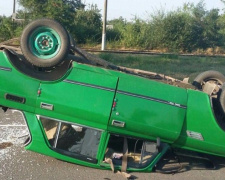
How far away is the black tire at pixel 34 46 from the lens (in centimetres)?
461

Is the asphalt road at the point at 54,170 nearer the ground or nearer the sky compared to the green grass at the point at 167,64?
nearer the ground

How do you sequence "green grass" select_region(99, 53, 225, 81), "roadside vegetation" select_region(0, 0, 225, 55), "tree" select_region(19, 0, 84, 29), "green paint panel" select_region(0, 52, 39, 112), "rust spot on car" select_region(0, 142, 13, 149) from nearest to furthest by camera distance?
"green paint panel" select_region(0, 52, 39, 112), "rust spot on car" select_region(0, 142, 13, 149), "green grass" select_region(99, 53, 225, 81), "tree" select_region(19, 0, 84, 29), "roadside vegetation" select_region(0, 0, 225, 55)

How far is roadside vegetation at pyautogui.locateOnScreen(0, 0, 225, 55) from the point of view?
26062 millimetres

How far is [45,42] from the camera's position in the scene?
468 centimetres

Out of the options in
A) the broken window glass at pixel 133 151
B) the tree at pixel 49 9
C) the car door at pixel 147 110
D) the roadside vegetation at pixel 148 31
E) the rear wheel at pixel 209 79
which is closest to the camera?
the car door at pixel 147 110

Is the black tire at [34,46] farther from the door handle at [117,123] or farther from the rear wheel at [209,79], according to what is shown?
the rear wheel at [209,79]

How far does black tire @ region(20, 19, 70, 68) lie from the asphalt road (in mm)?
1354

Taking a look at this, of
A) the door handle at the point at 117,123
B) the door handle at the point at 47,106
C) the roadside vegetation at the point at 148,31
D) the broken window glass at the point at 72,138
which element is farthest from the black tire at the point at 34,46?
the roadside vegetation at the point at 148,31

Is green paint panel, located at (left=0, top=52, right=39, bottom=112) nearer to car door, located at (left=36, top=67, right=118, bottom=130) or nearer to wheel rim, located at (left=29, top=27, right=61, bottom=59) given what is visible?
car door, located at (left=36, top=67, right=118, bottom=130)

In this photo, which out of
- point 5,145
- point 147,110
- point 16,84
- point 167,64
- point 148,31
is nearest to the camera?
point 16,84

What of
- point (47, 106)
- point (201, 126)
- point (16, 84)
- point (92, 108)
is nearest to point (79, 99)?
point (92, 108)

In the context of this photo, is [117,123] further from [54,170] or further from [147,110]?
[54,170]

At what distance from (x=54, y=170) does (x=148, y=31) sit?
79.4 ft

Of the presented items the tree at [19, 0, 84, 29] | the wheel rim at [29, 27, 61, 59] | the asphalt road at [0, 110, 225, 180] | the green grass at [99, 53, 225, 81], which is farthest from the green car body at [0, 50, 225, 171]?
the tree at [19, 0, 84, 29]
